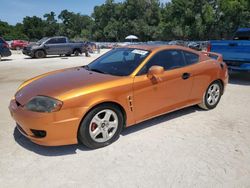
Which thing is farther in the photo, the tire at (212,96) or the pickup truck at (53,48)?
the pickup truck at (53,48)

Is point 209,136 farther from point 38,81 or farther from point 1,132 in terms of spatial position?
point 1,132

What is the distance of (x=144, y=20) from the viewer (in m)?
69.8

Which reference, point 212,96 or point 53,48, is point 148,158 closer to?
point 212,96

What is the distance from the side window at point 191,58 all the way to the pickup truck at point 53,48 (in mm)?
16617

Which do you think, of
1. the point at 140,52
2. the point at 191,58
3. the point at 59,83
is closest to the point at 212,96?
the point at 191,58

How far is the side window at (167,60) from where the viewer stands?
4.67m

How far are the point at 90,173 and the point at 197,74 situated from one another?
9.62 ft

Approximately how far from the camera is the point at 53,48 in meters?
→ 20.7

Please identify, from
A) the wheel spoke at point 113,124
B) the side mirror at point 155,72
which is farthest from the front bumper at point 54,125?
the side mirror at point 155,72

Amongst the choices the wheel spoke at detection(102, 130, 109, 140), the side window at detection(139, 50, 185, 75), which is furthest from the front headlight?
the side window at detection(139, 50, 185, 75)

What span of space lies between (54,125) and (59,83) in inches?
30.9

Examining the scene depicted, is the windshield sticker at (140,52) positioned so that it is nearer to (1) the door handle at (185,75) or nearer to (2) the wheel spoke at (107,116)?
(1) the door handle at (185,75)

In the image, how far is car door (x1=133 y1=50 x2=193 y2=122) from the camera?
4.43 meters

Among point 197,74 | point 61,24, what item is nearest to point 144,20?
point 61,24
